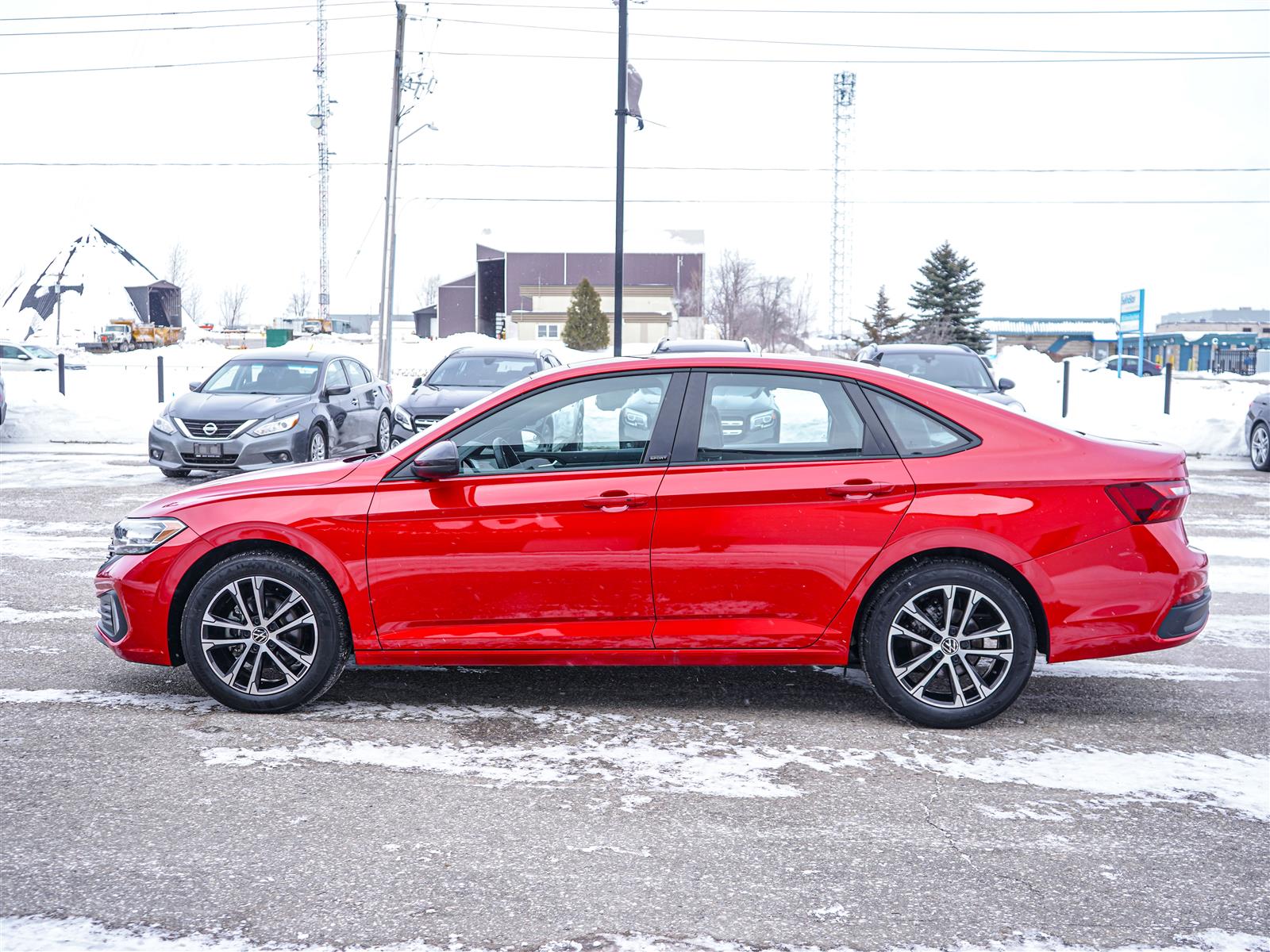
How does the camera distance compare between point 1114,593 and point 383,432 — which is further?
point 383,432

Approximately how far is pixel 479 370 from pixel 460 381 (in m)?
0.36

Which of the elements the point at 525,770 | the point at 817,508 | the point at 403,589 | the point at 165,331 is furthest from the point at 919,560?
the point at 165,331

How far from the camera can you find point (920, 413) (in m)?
5.02

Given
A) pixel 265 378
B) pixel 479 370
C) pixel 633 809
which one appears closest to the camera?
pixel 633 809

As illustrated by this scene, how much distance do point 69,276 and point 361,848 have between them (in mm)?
145182

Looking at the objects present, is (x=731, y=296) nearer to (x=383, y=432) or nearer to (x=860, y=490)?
(x=383, y=432)

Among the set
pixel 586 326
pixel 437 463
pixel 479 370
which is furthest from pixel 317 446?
pixel 586 326

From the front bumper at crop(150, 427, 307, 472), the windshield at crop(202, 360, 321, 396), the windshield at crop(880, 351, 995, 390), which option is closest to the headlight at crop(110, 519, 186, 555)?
the front bumper at crop(150, 427, 307, 472)

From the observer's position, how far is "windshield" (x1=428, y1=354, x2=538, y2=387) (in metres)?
16.2

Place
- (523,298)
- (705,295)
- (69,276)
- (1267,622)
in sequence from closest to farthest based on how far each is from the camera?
(1267,622) < (523,298) < (705,295) < (69,276)

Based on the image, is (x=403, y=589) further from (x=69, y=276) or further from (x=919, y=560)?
(x=69, y=276)

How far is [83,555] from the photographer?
344 inches

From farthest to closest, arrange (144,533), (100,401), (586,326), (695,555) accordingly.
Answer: (586,326) → (100,401) → (144,533) → (695,555)

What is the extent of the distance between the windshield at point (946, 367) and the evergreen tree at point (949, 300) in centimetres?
4531
